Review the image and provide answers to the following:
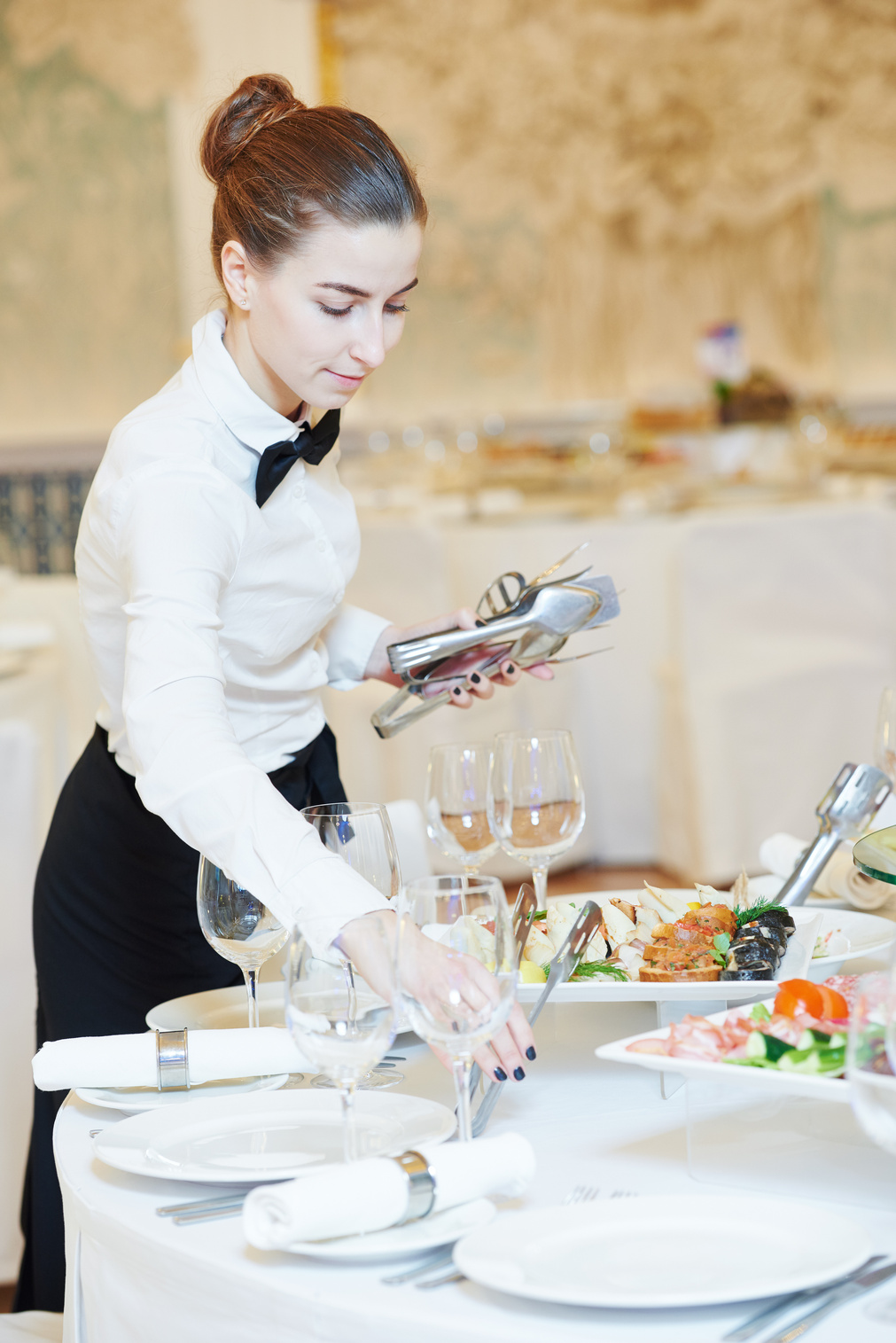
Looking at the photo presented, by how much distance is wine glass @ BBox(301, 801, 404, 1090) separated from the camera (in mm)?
1153

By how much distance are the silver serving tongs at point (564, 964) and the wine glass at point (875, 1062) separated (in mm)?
317

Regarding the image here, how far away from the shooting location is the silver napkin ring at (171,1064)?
3.57 feet

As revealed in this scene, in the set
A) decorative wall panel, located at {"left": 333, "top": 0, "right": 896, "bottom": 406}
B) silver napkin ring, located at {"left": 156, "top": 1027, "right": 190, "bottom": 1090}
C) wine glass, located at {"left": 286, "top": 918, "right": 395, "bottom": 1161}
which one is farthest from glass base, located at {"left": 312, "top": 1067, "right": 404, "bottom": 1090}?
decorative wall panel, located at {"left": 333, "top": 0, "right": 896, "bottom": 406}

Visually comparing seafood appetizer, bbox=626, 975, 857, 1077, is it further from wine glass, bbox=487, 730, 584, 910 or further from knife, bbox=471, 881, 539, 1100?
wine glass, bbox=487, 730, 584, 910

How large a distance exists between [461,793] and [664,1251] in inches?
23.9

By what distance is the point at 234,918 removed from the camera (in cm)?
114

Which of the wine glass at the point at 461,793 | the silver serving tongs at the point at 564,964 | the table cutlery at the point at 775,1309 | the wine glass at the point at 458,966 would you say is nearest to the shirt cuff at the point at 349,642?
the wine glass at the point at 461,793

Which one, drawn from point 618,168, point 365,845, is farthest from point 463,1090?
point 618,168

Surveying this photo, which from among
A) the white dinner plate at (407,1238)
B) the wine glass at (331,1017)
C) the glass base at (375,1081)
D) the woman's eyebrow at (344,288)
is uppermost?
the woman's eyebrow at (344,288)

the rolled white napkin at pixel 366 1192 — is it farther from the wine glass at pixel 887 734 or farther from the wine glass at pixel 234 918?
the wine glass at pixel 887 734

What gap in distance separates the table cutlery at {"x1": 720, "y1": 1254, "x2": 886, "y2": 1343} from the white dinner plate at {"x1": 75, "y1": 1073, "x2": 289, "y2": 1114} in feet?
1.49

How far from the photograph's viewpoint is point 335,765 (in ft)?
5.95

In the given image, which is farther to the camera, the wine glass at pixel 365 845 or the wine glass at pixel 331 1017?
the wine glass at pixel 365 845

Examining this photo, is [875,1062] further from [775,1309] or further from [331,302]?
[331,302]
